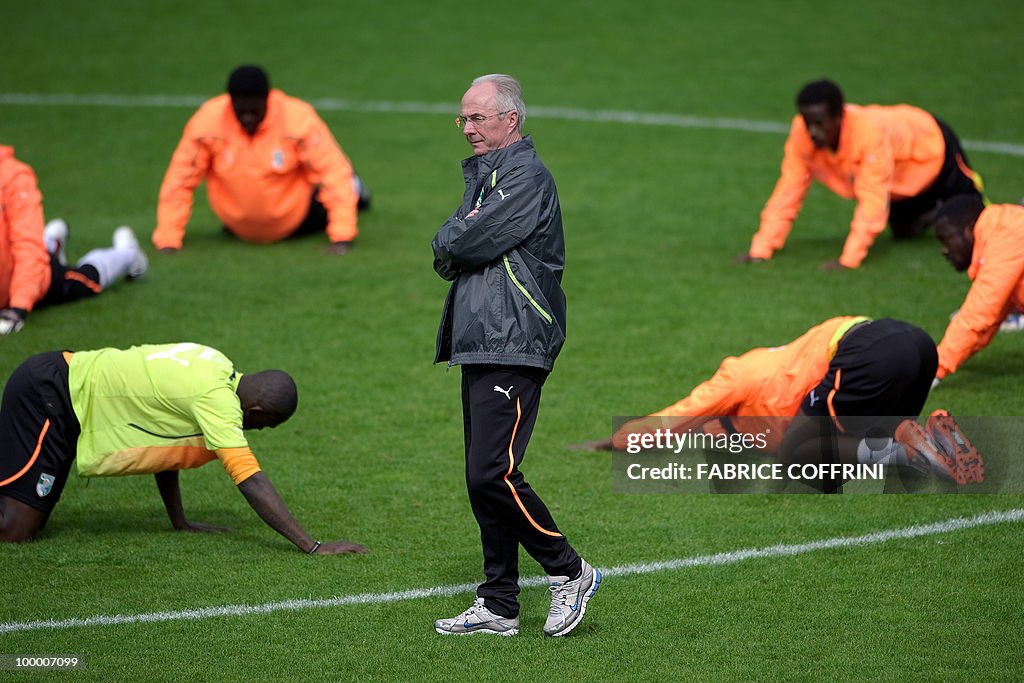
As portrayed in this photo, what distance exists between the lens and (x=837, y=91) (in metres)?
11.1

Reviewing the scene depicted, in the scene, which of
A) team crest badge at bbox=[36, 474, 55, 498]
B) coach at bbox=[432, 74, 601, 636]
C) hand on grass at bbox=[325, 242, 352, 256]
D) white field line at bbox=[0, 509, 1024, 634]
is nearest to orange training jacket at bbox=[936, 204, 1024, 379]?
white field line at bbox=[0, 509, 1024, 634]

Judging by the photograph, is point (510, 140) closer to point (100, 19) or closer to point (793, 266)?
point (793, 266)

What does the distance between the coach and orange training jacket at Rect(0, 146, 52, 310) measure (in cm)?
537

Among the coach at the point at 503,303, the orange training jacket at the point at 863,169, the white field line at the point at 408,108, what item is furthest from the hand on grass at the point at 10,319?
the white field line at the point at 408,108

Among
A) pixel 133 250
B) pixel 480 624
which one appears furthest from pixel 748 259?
pixel 480 624

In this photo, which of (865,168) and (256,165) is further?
(256,165)

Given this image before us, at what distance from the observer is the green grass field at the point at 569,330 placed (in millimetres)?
5754

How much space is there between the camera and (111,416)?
662 centimetres

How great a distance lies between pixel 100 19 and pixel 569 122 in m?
8.65

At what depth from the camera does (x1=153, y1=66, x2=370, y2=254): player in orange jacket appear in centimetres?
1174

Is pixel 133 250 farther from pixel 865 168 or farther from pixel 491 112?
pixel 491 112

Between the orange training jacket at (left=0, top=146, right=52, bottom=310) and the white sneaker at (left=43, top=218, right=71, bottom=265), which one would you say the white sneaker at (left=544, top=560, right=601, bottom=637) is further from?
the white sneaker at (left=43, top=218, right=71, bottom=265)

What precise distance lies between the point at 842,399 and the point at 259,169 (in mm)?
6254

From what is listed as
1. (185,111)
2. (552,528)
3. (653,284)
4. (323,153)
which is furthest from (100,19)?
(552,528)
